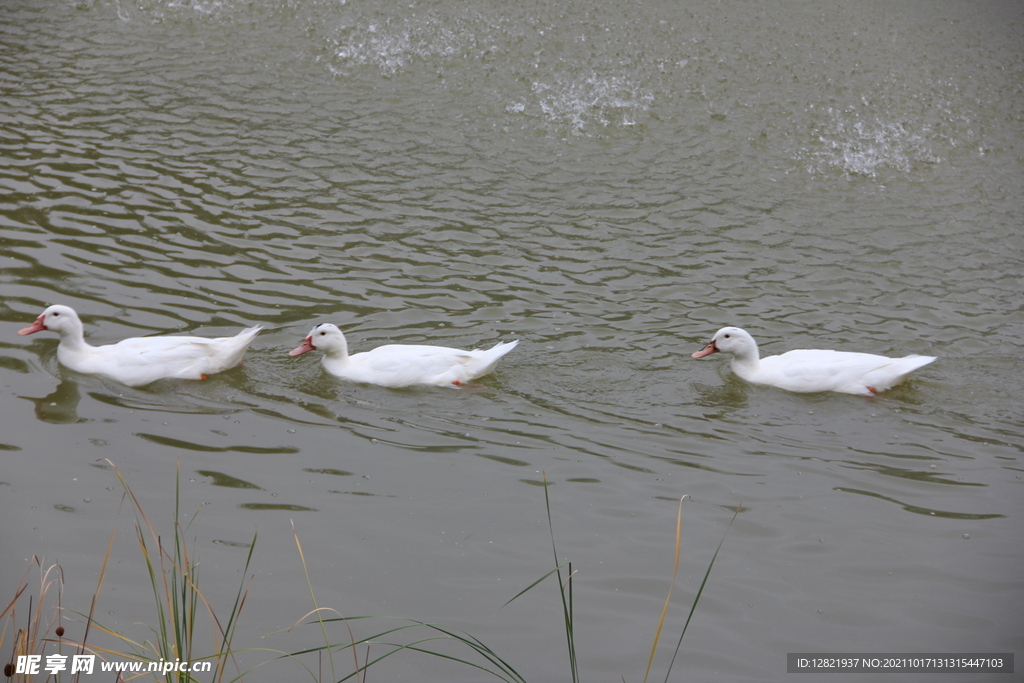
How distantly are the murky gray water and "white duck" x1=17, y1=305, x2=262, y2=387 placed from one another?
18 centimetres

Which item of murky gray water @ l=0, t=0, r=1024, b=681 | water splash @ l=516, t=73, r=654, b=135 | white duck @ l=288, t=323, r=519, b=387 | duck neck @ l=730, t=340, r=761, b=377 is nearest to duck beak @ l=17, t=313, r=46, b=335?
murky gray water @ l=0, t=0, r=1024, b=681

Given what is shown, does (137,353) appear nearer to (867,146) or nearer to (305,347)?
(305,347)

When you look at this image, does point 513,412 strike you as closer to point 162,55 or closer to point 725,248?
point 725,248

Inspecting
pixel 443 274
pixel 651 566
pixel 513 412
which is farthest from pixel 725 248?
pixel 651 566

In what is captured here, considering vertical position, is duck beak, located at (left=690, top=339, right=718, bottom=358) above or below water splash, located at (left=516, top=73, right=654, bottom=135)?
below

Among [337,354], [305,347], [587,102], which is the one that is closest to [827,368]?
[337,354]

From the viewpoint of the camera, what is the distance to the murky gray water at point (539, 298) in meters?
4.27

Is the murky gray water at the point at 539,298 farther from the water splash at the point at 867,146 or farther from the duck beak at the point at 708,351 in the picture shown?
the duck beak at the point at 708,351

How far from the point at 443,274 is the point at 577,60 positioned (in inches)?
322

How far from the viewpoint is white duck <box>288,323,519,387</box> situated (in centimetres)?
662

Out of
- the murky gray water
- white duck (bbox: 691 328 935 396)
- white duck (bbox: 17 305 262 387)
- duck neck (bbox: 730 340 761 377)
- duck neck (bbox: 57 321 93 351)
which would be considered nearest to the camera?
the murky gray water

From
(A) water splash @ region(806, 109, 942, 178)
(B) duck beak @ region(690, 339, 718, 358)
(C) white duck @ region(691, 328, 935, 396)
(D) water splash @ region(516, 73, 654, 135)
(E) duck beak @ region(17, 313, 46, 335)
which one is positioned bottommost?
(C) white duck @ region(691, 328, 935, 396)

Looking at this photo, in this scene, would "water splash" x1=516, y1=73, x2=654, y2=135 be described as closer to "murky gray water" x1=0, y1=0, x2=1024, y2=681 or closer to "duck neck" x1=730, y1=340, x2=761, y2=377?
"murky gray water" x1=0, y1=0, x2=1024, y2=681

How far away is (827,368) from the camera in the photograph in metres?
6.88
